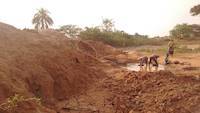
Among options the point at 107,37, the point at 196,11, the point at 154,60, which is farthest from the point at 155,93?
the point at 107,37

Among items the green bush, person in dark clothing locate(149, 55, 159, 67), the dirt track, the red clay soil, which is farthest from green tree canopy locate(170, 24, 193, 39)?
the red clay soil

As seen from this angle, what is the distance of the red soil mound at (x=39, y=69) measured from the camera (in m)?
10.3

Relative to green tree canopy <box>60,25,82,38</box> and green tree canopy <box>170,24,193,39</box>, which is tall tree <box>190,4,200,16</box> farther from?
green tree canopy <box>60,25,82,38</box>

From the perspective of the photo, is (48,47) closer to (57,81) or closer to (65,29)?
(57,81)

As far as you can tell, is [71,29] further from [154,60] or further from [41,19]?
[154,60]

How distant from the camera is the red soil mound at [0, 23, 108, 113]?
10.3 meters

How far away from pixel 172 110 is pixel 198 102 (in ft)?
2.89

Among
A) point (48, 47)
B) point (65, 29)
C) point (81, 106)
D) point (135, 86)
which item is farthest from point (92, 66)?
point (65, 29)

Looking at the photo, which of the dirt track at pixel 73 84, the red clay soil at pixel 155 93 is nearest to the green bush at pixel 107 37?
the dirt track at pixel 73 84

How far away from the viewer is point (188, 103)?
1131 centimetres

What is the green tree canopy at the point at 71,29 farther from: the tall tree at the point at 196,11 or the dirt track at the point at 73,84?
the dirt track at the point at 73,84

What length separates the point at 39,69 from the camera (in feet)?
39.4

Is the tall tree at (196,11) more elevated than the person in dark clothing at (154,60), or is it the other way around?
the tall tree at (196,11)

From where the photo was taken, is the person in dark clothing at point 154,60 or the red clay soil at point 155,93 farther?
the person in dark clothing at point 154,60
